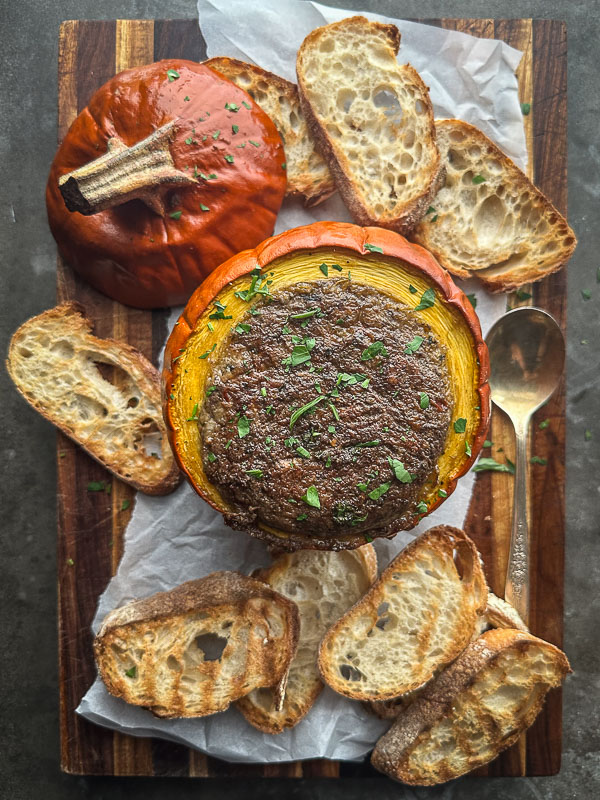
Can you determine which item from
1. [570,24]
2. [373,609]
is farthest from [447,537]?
[570,24]

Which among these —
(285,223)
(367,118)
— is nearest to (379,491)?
(285,223)

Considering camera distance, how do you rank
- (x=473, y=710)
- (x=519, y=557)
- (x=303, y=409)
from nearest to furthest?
(x=303, y=409)
(x=473, y=710)
(x=519, y=557)

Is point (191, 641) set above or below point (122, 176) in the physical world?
below

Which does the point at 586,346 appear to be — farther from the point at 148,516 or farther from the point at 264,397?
the point at 148,516

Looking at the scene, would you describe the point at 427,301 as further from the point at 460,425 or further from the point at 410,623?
the point at 410,623

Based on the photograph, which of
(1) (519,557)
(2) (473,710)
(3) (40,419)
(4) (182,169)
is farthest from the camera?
(3) (40,419)

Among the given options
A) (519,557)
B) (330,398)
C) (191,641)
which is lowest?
(191,641)

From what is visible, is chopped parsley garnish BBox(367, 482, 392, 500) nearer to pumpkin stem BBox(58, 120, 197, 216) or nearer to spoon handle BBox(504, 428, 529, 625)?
spoon handle BBox(504, 428, 529, 625)

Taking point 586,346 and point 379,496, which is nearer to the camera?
point 379,496
